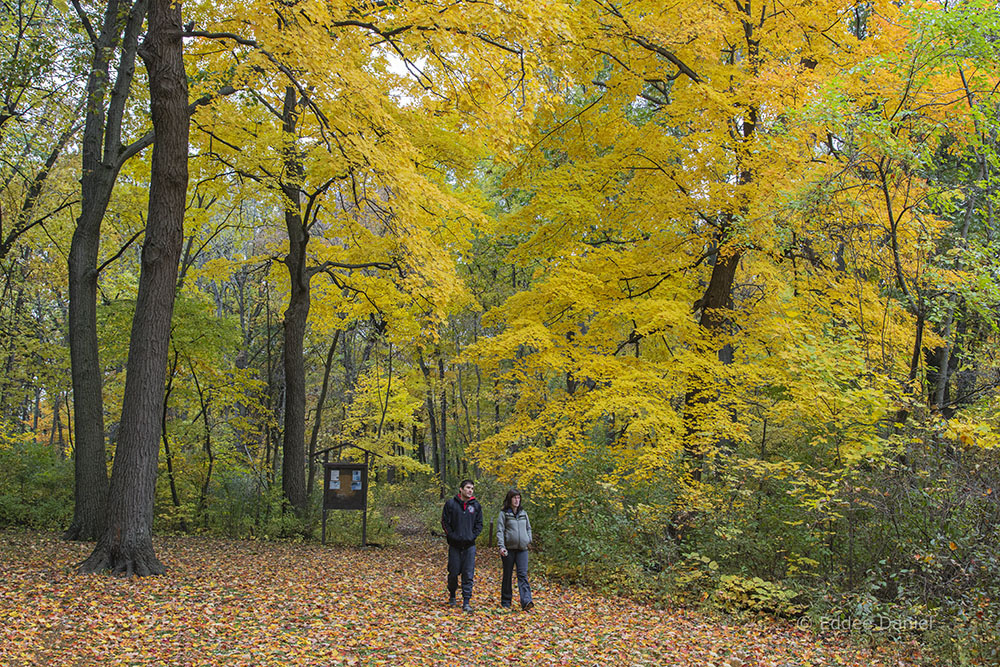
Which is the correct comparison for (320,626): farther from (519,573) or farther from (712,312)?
(712,312)

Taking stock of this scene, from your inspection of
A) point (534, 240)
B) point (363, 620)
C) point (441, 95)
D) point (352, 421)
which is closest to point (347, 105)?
point (441, 95)

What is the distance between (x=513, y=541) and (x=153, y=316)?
5225mm

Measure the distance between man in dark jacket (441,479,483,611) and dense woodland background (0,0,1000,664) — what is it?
311 cm

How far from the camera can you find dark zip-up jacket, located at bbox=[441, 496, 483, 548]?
7805mm

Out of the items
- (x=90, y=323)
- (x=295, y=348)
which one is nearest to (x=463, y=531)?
(x=90, y=323)

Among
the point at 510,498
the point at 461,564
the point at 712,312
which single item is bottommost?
the point at 461,564

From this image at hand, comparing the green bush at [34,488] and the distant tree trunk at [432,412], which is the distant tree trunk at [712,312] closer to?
the green bush at [34,488]

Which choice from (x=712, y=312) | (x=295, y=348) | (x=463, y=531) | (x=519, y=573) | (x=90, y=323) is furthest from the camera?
(x=295, y=348)

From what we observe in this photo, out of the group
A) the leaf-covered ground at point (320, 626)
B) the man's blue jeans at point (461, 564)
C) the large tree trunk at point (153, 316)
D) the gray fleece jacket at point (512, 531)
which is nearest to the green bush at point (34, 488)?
the leaf-covered ground at point (320, 626)

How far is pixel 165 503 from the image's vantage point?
14250 millimetres

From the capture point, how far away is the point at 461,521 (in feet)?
25.7

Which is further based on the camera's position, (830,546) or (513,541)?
(830,546)

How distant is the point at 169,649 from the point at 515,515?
3.99 meters

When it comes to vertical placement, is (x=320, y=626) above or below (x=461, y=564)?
below
